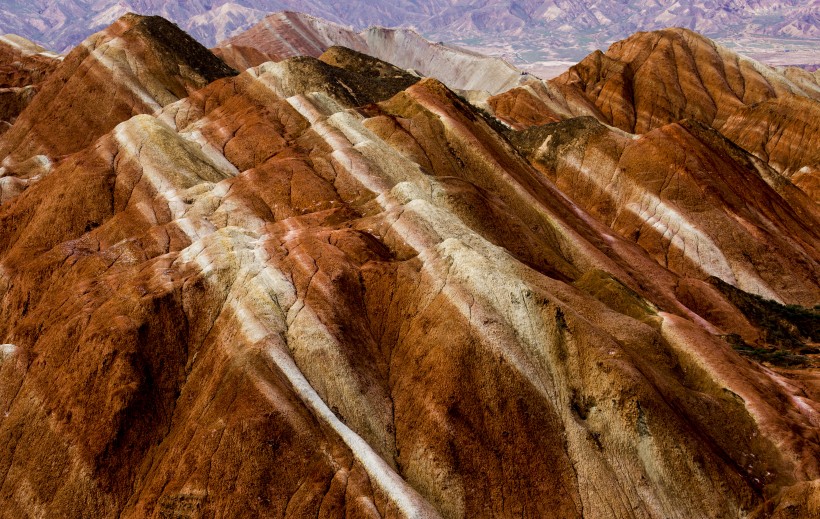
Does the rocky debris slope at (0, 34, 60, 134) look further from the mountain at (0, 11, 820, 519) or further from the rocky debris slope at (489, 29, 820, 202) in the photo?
the rocky debris slope at (489, 29, 820, 202)

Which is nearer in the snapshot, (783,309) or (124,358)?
(124,358)

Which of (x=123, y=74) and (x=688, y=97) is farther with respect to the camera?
(x=688, y=97)

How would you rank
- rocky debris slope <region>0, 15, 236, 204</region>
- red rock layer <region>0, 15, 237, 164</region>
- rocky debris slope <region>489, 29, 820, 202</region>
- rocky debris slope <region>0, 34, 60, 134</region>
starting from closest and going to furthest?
rocky debris slope <region>0, 15, 236, 204</region>, red rock layer <region>0, 15, 237, 164</region>, rocky debris slope <region>0, 34, 60, 134</region>, rocky debris slope <region>489, 29, 820, 202</region>

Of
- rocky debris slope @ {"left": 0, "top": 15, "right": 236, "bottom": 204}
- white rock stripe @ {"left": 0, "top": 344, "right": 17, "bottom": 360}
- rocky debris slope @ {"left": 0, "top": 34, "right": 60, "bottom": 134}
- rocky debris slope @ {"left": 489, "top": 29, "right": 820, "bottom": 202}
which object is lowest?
rocky debris slope @ {"left": 489, "top": 29, "right": 820, "bottom": 202}

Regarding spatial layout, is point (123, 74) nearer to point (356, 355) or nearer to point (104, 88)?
point (104, 88)

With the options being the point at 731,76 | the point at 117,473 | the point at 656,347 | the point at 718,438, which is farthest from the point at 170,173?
the point at 731,76

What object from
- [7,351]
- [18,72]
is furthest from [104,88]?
[7,351]

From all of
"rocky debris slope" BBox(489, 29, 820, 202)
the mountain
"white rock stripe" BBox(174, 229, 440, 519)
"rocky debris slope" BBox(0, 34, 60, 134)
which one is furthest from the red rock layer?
"rocky debris slope" BBox(489, 29, 820, 202)

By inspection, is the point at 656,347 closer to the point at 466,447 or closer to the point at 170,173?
the point at 466,447
